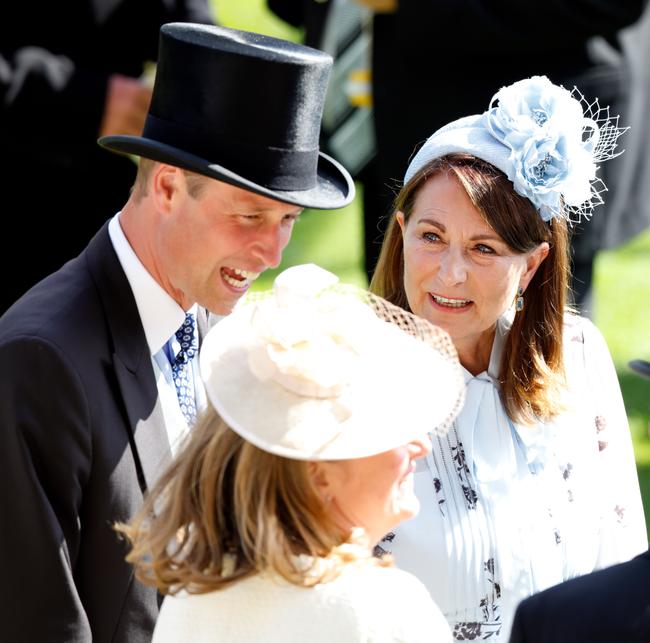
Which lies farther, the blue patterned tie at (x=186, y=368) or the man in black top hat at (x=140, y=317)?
the blue patterned tie at (x=186, y=368)

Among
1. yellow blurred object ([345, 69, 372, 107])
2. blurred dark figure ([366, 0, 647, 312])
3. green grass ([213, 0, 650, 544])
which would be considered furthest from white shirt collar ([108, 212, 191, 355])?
green grass ([213, 0, 650, 544])

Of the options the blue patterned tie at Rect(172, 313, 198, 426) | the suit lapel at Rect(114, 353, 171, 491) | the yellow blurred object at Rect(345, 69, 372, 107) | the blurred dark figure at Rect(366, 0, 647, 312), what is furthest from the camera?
the yellow blurred object at Rect(345, 69, 372, 107)

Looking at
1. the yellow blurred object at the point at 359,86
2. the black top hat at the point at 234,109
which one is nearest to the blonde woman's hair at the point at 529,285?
the black top hat at the point at 234,109

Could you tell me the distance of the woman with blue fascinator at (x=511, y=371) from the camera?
3.01m

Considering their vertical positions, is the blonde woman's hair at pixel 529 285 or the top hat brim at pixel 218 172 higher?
the top hat brim at pixel 218 172

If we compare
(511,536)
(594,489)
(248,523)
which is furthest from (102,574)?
(594,489)

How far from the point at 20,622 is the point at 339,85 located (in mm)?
3832

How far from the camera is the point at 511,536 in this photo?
303cm

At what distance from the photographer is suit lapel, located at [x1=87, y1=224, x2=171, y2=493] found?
2736 mm

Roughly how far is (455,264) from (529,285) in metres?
0.32

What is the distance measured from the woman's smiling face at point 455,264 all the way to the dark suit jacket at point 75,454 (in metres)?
0.77

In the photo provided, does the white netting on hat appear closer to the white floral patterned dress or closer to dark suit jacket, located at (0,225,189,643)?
the white floral patterned dress

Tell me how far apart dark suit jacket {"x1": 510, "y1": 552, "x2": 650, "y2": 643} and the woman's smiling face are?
1067 mm

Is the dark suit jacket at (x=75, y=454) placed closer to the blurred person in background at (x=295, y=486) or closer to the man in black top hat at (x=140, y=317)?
the man in black top hat at (x=140, y=317)
